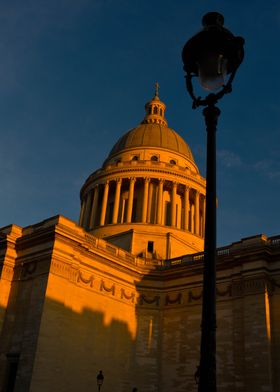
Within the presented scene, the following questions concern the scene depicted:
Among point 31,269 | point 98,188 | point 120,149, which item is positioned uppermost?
point 120,149

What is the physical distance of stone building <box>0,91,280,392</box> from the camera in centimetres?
2978

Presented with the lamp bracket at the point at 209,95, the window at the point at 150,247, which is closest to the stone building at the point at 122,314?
the window at the point at 150,247

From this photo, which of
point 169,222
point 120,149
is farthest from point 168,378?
point 120,149

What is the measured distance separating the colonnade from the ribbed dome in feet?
20.6

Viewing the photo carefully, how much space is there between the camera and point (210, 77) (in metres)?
7.34

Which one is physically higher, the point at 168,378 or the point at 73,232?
the point at 73,232

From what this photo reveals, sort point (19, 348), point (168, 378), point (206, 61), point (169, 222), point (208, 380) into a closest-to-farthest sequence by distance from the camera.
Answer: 1. point (208, 380)
2. point (206, 61)
3. point (19, 348)
4. point (168, 378)
5. point (169, 222)

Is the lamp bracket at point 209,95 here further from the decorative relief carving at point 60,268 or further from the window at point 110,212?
the window at point 110,212

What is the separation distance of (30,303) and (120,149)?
28909 millimetres

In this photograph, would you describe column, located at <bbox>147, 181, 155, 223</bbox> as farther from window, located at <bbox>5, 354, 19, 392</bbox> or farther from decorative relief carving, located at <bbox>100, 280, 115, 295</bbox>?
window, located at <bbox>5, 354, 19, 392</bbox>

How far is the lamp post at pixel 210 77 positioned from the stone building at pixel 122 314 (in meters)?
23.6

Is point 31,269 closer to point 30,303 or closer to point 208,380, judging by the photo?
point 30,303

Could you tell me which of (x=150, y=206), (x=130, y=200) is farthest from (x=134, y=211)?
(x=150, y=206)

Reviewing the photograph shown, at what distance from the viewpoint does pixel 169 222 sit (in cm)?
4897
